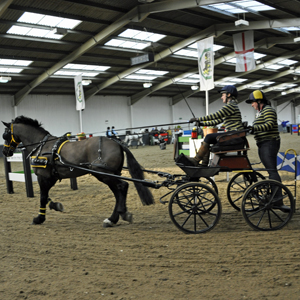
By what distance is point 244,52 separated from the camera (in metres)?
14.5

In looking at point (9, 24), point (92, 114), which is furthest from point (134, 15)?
point (92, 114)

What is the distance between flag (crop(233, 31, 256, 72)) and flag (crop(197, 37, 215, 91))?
218 inches

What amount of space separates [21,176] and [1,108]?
1601cm

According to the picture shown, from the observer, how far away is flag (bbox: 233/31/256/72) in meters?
14.1

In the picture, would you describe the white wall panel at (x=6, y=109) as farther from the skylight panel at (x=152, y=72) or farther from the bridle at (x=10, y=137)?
the bridle at (x=10, y=137)

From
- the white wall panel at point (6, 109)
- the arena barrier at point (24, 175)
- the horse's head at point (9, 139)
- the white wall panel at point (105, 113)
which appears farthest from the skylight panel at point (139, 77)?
the horse's head at point (9, 139)

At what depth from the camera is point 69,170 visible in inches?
184

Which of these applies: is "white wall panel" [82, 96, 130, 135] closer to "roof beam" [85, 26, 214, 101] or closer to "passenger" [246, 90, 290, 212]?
"roof beam" [85, 26, 214, 101]

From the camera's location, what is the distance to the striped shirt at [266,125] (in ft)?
14.1

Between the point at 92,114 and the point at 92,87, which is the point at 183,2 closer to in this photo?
the point at 92,87

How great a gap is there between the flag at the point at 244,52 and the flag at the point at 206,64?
18.2 feet

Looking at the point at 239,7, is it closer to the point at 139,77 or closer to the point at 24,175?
the point at 24,175

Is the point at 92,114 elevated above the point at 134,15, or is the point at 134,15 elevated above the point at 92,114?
the point at 134,15

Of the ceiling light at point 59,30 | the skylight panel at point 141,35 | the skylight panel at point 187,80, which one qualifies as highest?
the skylight panel at point 141,35
